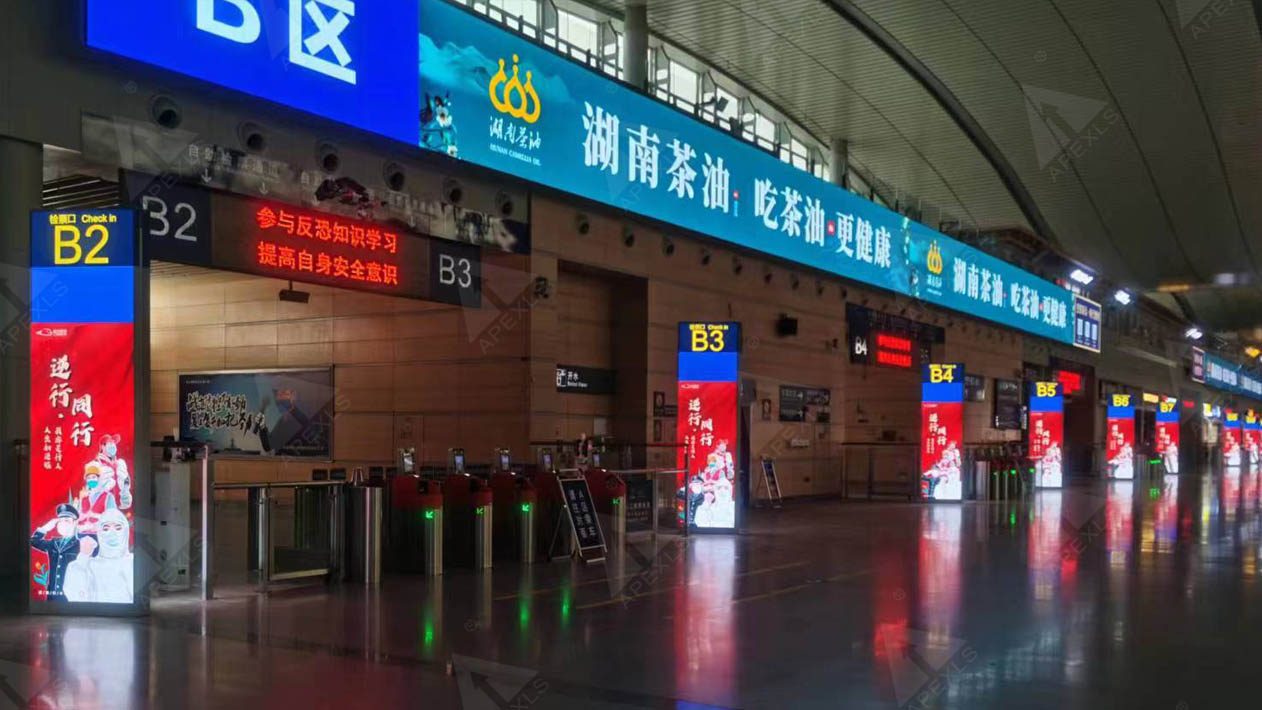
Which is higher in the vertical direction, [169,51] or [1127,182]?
[1127,182]

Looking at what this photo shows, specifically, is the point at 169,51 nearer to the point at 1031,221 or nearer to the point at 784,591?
the point at 784,591

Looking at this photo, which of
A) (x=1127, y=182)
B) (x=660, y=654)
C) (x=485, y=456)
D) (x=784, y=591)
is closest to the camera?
(x=660, y=654)

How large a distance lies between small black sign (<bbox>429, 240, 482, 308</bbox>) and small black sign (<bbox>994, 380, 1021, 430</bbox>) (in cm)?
2259

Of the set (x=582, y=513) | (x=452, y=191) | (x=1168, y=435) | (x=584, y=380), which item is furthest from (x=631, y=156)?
(x=1168, y=435)

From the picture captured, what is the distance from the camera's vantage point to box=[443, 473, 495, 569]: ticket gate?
10.7m

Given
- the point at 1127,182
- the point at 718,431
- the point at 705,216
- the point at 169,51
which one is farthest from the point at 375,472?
the point at 1127,182

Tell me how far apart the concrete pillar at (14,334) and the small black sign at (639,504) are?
6.92 m

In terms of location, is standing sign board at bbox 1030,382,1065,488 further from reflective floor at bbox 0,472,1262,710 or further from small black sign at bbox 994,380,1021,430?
reflective floor at bbox 0,472,1262,710

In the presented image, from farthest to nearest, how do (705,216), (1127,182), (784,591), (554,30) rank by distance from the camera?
(1127,182)
(554,30)
(705,216)
(784,591)

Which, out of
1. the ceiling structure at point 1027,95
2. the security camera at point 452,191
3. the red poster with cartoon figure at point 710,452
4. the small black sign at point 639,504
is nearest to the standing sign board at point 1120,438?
the ceiling structure at point 1027,95

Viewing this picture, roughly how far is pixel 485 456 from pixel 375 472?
415 cm

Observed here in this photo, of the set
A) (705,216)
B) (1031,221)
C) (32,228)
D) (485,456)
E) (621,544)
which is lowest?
(621,544)

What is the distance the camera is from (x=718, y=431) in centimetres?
1469

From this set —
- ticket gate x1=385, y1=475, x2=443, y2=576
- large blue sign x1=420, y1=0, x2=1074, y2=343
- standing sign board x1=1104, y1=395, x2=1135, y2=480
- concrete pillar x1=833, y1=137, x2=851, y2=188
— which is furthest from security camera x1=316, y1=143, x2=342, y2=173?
standing sign board x1=1104, y1=395, x2=1135, y2=480
